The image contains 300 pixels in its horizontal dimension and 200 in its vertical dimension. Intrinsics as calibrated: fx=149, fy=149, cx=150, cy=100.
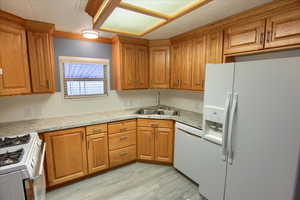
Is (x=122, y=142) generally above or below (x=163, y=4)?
below

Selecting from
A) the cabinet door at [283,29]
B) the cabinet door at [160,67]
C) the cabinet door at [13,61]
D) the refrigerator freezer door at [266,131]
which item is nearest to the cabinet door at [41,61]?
the cabinet door at [13,61]

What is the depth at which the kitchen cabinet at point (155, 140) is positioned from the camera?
2648 mm

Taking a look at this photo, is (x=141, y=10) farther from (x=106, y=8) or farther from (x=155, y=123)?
(x=155, y=123)

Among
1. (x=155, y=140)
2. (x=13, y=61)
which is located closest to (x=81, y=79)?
(x=13, y=61)

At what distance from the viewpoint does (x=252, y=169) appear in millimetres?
1439

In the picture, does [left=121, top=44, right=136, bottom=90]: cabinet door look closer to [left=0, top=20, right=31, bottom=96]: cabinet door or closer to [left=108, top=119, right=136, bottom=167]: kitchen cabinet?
[left=108, top=119, right=136, bottom=167]: kitchen cabinet

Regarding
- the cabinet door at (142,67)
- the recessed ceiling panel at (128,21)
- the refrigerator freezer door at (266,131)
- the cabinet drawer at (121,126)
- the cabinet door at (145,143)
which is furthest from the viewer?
the cabinet door at (142,67)

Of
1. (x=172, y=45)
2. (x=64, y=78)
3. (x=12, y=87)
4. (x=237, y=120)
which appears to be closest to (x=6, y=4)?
(x=12, y=87)

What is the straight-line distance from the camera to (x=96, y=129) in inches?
93.1

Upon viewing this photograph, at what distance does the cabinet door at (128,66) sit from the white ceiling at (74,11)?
2.62 ft

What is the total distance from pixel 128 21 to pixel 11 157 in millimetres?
1897

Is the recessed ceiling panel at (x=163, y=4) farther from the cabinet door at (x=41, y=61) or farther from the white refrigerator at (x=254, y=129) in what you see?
the cabinet door at (x=41, y=61)

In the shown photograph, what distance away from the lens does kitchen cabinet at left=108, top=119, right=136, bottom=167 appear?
8.34 feet

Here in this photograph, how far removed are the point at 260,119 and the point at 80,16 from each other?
229cm
